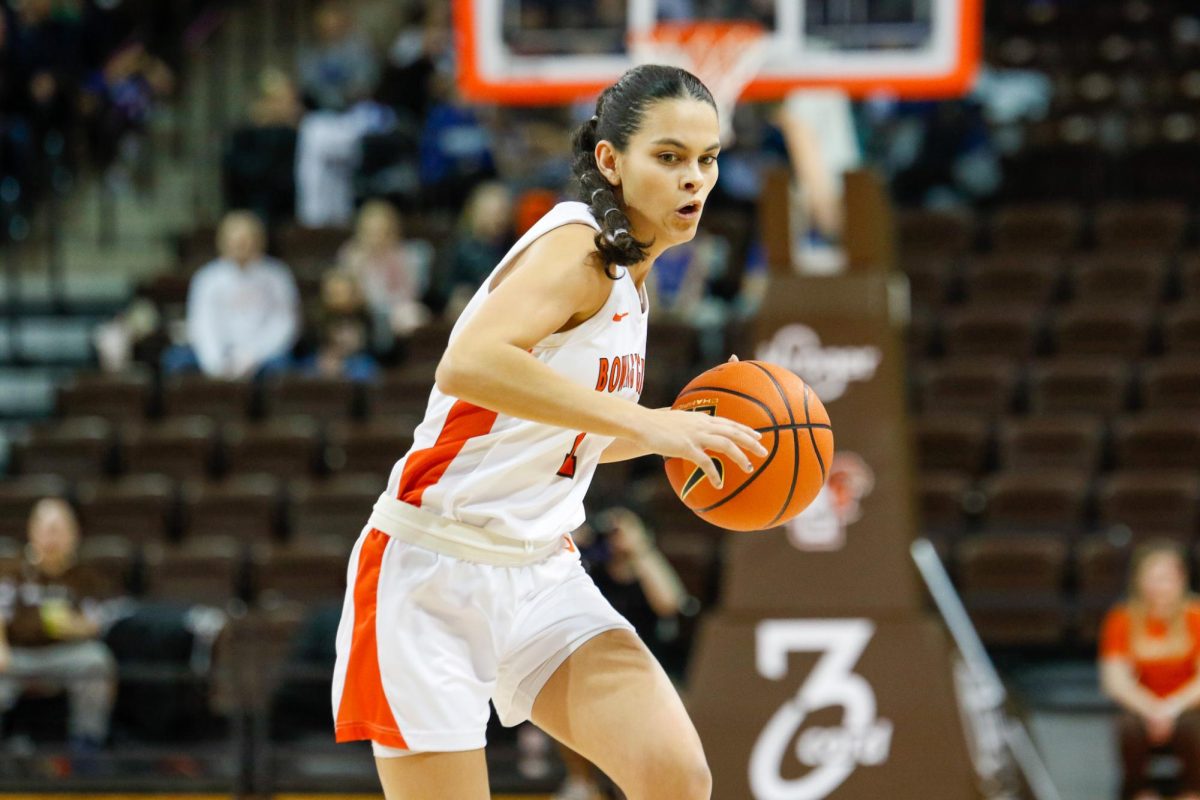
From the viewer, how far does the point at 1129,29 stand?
13273mm

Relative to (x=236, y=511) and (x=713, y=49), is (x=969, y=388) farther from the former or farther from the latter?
(x=236, y=511)

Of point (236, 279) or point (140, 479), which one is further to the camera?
point (236, 279)

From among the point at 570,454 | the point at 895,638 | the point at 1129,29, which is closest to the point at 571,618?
the point at 570,454

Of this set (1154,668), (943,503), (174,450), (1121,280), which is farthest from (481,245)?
(1154,668)

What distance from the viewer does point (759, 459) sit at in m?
3.18

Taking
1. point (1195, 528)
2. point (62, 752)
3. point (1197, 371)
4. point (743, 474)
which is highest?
point (743, 474)

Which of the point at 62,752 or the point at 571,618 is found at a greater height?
the point at 571,618

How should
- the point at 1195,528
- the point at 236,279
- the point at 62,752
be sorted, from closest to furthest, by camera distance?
the point at 62,752
the point at 1195,528
the point at 236,279

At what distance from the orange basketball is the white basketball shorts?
29cm

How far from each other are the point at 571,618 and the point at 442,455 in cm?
38

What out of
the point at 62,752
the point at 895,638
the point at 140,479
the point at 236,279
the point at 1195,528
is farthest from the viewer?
the point at 236,279

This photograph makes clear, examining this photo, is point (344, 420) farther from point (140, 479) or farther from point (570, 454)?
point (570, 454)

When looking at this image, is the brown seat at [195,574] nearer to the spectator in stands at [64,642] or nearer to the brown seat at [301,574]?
the brown seat at [301,574]

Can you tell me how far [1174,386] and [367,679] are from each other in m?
7.19
